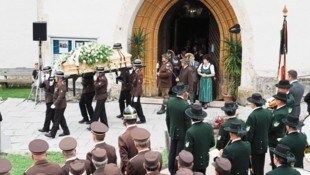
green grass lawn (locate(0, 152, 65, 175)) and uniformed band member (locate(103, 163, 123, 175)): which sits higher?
uniformed band member (locate(103, 163, 123, 175))

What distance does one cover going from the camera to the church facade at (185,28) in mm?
15695

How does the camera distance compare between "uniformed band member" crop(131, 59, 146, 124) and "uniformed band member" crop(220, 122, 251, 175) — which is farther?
"uniformed band member" crop(131, 59, 146, 124)

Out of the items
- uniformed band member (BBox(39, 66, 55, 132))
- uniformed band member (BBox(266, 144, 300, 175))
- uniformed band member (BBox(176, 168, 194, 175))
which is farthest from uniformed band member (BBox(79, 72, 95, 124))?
uniformed band member (BBox(176, 168, 194, 175))

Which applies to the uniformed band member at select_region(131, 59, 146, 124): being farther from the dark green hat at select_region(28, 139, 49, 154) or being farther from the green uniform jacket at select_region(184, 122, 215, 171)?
the dark green hat at select_region(28, 139, 49, 154)

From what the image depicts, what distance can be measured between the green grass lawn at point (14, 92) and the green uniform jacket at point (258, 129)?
10.4 metres

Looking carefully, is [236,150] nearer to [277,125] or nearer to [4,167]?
[277,125]

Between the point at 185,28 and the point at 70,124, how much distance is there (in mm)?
7109

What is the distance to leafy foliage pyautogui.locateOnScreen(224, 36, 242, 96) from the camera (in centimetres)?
1612

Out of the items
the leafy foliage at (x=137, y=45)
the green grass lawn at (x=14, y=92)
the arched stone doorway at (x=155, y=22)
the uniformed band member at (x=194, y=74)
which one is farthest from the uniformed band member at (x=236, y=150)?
the green grass lawn at (x=14, y=92)

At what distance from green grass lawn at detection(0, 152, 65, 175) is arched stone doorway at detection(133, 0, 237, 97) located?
620 centimetres

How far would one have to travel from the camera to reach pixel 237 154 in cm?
805

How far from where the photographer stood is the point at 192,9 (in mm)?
18406

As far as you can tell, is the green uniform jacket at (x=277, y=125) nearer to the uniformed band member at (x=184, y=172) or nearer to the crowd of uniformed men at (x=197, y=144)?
the crowd of uniformed men at (x=197, y=144)

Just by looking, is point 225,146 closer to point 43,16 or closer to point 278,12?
point 278,12
